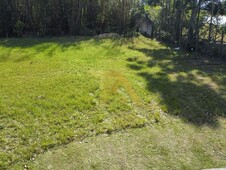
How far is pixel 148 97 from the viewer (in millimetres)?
4867

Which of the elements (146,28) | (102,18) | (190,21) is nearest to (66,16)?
(102,18)

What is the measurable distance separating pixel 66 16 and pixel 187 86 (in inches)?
338

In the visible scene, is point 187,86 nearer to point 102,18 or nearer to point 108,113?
point 108,113

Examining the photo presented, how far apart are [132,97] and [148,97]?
32 centimetres

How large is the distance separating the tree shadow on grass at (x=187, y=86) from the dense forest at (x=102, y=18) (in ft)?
7.99

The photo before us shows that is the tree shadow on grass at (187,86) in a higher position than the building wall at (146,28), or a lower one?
lower

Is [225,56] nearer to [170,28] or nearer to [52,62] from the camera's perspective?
[170,28]

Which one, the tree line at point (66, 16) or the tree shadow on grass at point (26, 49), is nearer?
the tree shadow on grass at point (26, 49)

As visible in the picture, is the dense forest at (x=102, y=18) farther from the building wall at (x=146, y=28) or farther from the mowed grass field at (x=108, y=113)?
the mowed grass field at (x=108, y=113)

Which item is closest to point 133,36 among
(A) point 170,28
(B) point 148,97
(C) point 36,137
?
(A) point 170,28

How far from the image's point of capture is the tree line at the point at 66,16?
1154cm

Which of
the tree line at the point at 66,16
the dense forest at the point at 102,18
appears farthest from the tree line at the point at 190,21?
the tree line at the point at 66,16

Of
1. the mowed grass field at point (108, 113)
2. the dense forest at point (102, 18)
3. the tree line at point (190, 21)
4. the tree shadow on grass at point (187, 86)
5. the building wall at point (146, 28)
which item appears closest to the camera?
the mowed grass field at point (108, 113)

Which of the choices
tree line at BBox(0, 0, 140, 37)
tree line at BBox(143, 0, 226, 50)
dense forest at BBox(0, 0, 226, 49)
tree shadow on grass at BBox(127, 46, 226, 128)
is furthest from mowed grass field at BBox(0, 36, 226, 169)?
tree line at BBox(0, 0, 140, 37)
